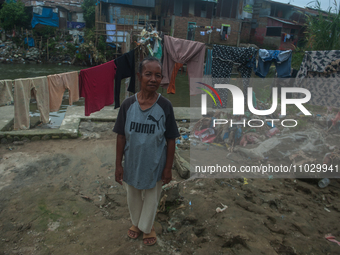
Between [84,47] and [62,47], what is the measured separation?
8.39 ft

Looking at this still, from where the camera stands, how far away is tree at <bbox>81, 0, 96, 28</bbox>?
68.5ft

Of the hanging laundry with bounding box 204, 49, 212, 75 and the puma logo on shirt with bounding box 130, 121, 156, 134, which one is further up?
the hanging laundry with bounding box 204, 49, 212, 75

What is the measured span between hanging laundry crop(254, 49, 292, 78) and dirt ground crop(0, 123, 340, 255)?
6.70 feet

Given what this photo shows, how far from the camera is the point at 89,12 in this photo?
824 inches

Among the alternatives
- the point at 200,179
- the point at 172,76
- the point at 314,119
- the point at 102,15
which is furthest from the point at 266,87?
the point at 102,15

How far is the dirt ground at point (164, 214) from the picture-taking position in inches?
91.9

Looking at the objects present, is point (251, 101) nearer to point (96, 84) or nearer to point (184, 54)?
point (184, 54)

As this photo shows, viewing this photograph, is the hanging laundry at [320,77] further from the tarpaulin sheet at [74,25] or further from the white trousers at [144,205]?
the tarpaulin sheet at [74,25]

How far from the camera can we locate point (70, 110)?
699 centimetres

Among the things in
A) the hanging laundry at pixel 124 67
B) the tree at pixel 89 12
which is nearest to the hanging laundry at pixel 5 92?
the hanging laundry at pixel 124 67

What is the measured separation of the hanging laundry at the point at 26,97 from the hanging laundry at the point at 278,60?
3897 millimetres

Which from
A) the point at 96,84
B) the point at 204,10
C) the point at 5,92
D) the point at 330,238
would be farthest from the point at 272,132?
the point at 204,10

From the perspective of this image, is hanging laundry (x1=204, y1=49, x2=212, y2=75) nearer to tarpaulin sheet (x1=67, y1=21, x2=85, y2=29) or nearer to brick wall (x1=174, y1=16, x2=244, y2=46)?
brick wall (x1=174, y1=16, x2=244, y2=46)

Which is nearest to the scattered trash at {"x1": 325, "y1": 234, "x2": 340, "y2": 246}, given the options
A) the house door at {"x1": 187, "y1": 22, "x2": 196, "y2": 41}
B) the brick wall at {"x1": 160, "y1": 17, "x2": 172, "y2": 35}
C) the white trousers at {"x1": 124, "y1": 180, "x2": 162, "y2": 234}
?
the white trousers at {"x1": 124, "y1": 180, "x2": 162, "y2": 234}
